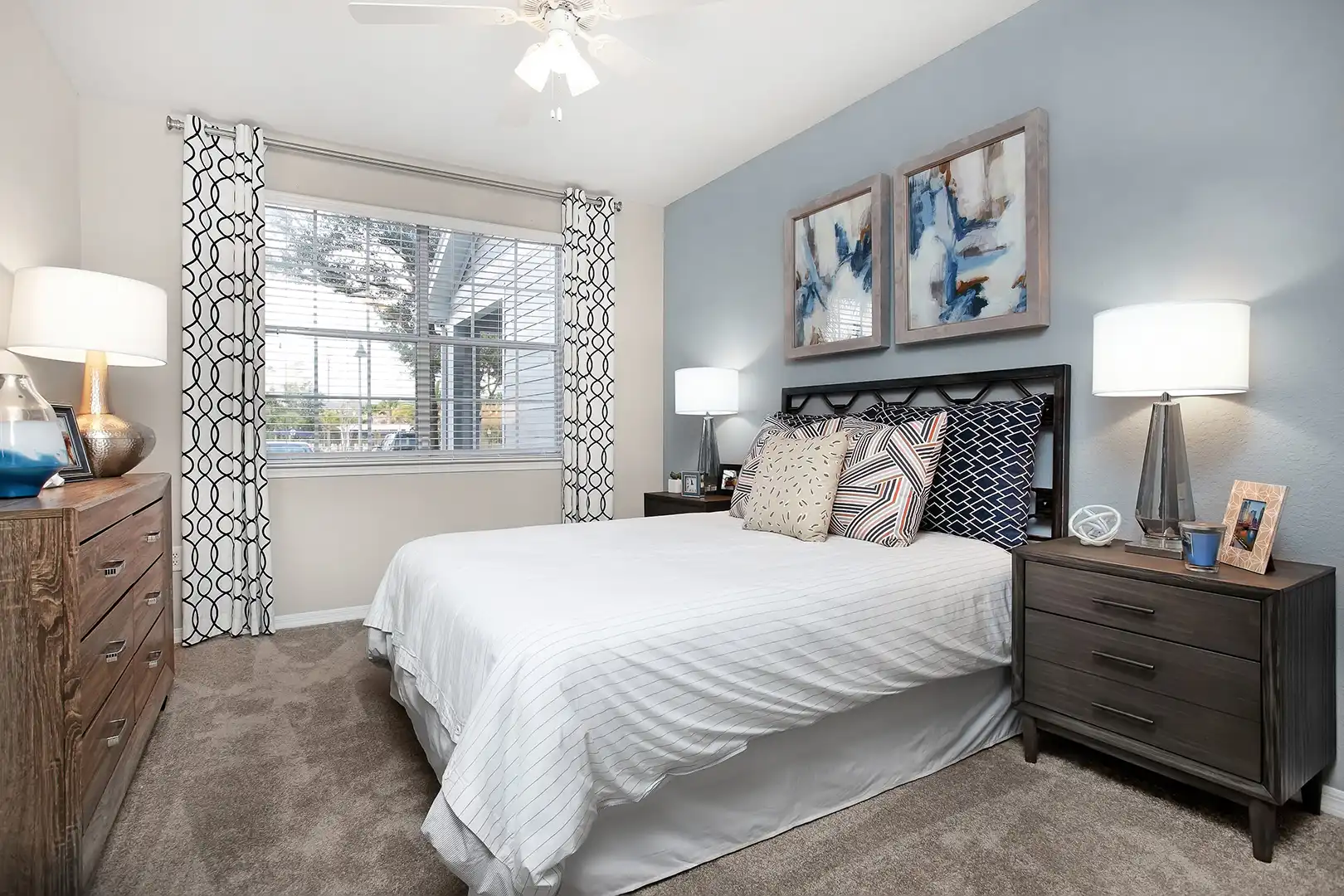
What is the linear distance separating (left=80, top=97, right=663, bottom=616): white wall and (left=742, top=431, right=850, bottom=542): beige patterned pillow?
2.04 meters

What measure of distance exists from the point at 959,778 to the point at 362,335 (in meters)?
3.58

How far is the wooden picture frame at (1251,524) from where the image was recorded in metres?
1.73

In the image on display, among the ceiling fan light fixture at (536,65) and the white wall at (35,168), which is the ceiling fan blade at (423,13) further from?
the white wall at (35,168)

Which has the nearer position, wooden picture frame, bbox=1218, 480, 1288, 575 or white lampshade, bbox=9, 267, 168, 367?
wooden picture frame, bbox=1218, 480, 1288, 575

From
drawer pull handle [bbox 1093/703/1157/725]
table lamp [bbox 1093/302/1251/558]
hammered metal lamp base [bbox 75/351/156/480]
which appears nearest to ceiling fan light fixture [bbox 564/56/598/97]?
table lamp [bbox 1093/302/1251/558]

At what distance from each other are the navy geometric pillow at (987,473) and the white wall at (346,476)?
8.05 feet

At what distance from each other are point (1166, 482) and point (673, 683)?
157 cm

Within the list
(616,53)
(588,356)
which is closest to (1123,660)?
(616,53)

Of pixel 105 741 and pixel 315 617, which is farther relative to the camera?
pixel 315 617

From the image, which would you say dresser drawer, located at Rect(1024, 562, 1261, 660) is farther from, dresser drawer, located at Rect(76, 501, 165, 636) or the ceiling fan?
dresser drawer, located at Rect(76, 501, 165, 636)

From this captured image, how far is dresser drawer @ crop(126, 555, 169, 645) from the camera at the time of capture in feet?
6.75

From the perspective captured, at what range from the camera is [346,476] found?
378cm

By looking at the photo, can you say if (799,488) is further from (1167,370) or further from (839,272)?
(839,272)

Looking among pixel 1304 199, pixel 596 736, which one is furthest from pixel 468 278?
pixel 1304 199
